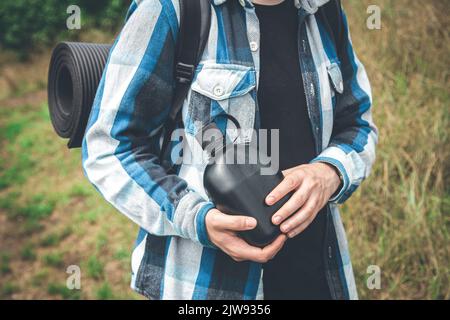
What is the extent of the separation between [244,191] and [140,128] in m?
0.31

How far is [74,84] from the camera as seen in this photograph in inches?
62.6

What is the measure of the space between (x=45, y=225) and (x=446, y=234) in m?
3.19

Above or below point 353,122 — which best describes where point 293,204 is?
below

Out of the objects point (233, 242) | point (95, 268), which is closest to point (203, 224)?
point (233, 242)

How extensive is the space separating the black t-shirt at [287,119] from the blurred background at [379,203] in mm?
1800

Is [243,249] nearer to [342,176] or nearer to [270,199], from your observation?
[270,199]

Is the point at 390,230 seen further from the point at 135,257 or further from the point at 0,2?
the point at 0,2

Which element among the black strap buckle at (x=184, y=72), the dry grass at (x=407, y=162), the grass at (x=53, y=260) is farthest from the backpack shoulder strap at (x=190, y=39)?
the grass at (x=53, y=260)

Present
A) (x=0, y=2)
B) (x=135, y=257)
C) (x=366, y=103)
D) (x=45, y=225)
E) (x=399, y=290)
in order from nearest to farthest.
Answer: (x=135, y=257) → (x=366, y=103) → (x=399, y=290) → (x=45, y=225) → (x=0, y=2)

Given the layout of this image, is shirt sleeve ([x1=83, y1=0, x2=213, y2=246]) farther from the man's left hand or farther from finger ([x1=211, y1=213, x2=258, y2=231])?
the man's left hand

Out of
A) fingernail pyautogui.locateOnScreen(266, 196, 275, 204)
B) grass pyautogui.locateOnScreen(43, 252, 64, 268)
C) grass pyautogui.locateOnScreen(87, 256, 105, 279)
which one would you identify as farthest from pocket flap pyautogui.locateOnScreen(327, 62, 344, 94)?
grass pyautogui.locateOnScreen(43, 252, 64, 268)

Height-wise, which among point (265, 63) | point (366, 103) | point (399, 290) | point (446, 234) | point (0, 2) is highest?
point (0, 2)

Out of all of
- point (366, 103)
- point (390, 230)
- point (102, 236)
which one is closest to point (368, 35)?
point (390, 230)

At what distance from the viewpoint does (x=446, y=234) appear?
3148mm
